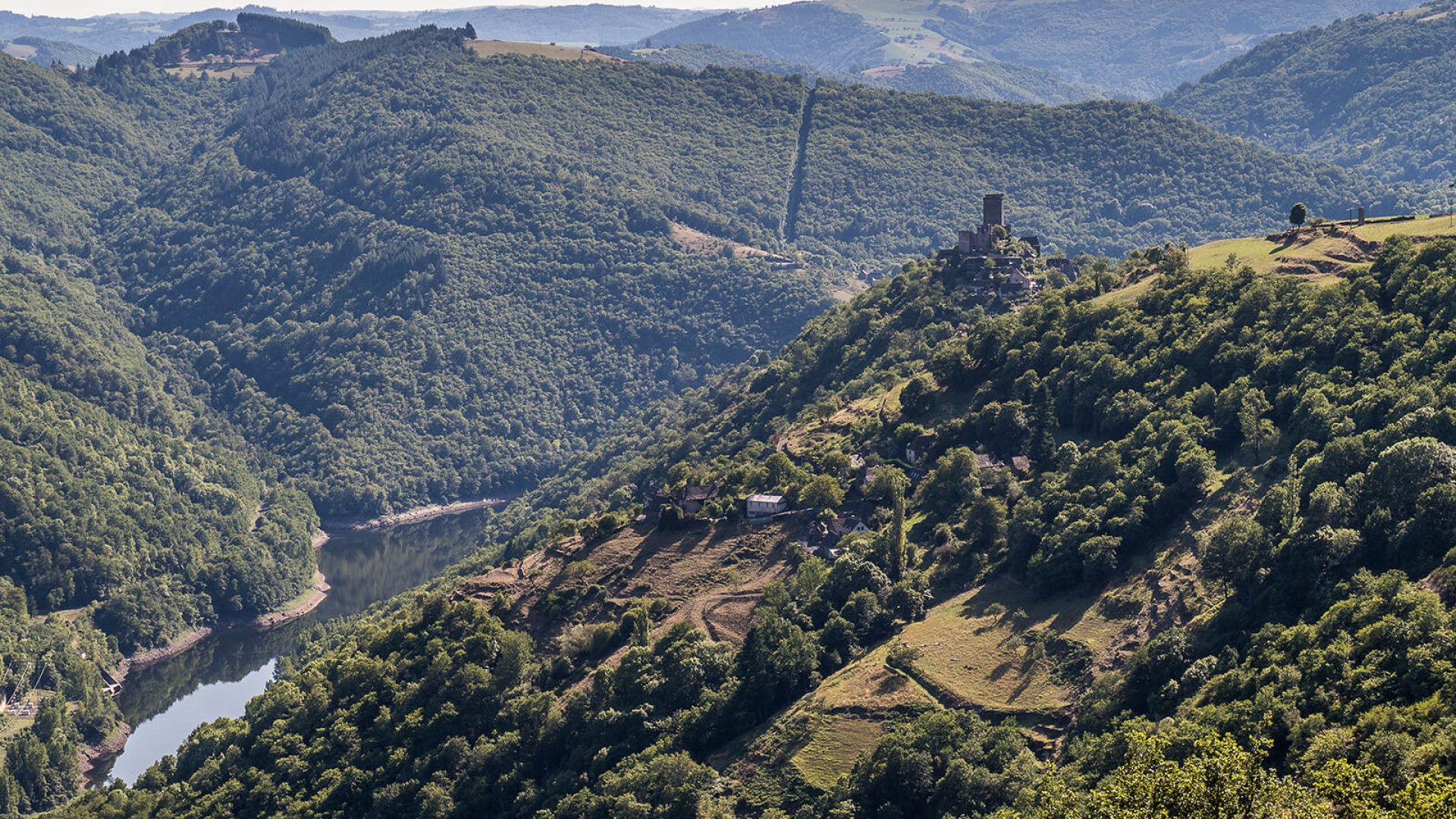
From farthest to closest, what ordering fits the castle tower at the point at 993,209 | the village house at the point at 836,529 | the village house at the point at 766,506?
the castle tower at the point at 993,209 < the village house at the point at 766,506 < the village house at the point at 836,529

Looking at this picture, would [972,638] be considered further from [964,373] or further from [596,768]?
[964,373]

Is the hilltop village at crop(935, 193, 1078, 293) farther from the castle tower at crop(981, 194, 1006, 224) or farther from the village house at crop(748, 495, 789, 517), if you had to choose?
the village house at crop(748, 495, 789, 517)

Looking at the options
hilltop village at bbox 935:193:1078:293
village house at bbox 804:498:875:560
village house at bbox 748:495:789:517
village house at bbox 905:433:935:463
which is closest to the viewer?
village house at bbox 804:498:875:560

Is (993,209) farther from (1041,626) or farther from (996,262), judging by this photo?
(1041,626)

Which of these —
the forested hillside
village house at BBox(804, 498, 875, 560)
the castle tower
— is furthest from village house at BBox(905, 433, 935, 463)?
the castle tower

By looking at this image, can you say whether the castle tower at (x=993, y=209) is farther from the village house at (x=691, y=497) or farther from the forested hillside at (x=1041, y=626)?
the village house at (x=691, y=497)

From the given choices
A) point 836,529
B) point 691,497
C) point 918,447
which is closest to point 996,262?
point 918,447

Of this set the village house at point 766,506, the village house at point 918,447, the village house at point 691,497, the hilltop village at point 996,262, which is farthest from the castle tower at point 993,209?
the village house at point 766,506

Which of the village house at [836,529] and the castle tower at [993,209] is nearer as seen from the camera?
the village house at [836,529]

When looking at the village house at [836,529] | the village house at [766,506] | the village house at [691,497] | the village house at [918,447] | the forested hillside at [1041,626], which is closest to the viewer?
the forested hillside at [1041,626]

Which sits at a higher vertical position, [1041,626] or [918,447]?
[918,447]
